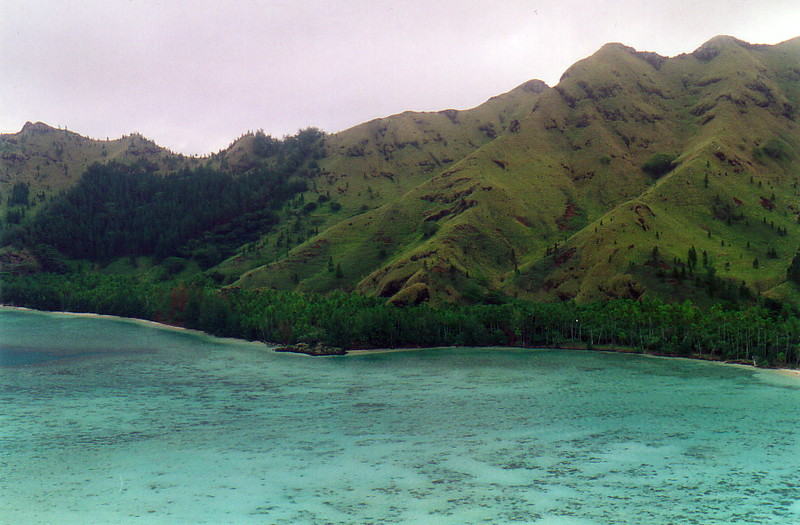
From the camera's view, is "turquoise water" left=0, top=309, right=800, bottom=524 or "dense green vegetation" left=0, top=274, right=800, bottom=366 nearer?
"turquoise water" left=0, top=309, right=800, bottom=524

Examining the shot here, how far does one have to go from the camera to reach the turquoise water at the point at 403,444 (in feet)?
193

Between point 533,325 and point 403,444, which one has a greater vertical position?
point 533,325

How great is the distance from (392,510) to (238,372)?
90952mm

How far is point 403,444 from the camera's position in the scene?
80500 mm

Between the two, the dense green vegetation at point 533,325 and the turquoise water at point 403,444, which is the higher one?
the dense green vegetation at point 533,325

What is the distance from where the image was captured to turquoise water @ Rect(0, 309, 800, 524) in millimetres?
58938

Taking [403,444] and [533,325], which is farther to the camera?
[533,325]

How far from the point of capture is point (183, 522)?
55.6 meters

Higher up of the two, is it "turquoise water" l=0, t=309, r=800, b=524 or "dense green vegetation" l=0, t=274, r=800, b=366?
"dense green vegetation" l=0, t=274, r=800, b=366

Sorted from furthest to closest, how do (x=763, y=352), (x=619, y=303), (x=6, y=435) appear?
(x=619, y=303) < (x=763, y=352) < (x=6, y=435)

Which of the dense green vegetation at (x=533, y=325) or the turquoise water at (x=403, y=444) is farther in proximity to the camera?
the dense green vegetation at (x=533, y=325)

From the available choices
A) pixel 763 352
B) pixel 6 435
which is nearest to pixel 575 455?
pixel 6 435

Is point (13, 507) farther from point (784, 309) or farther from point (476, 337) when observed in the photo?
point (784, 309)

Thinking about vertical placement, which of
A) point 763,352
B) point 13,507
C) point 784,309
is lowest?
point 13,507
